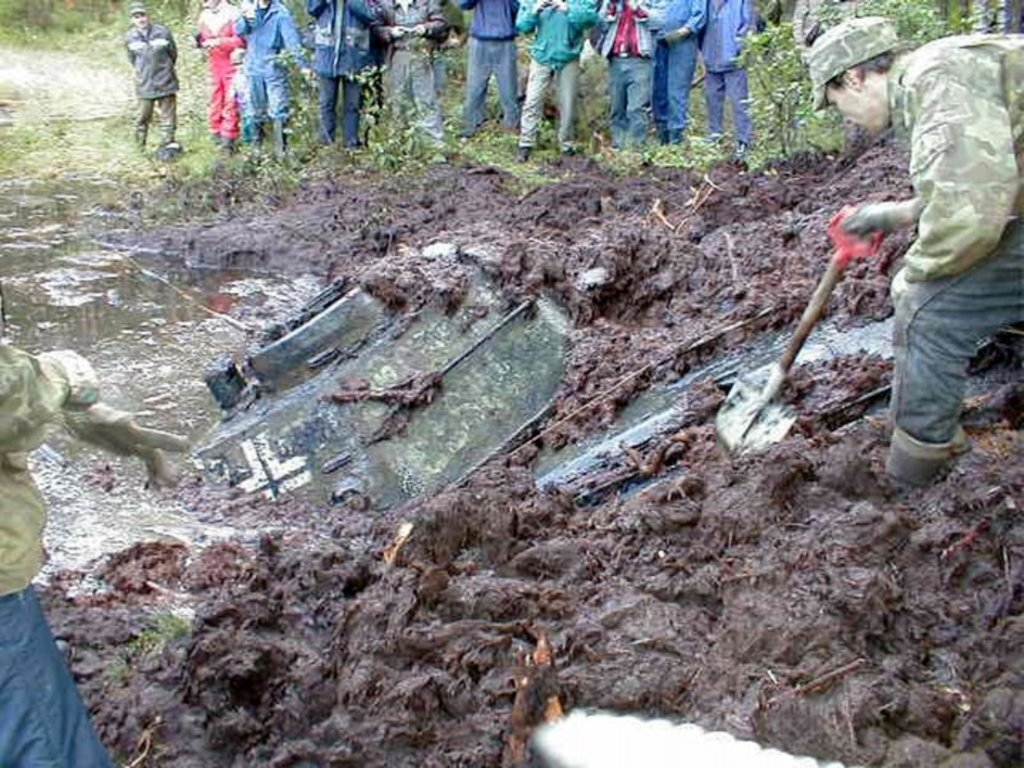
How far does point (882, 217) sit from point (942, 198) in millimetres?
673

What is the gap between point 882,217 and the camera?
4.72 m

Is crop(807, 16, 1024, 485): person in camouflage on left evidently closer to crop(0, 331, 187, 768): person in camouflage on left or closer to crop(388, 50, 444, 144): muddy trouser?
crop(0, 331, 187, 768): person in camouflage on left

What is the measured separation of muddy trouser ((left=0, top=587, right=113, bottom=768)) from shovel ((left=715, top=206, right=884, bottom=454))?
313 cm

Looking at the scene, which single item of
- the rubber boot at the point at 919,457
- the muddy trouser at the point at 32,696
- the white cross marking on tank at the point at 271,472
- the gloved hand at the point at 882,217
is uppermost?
the gloved hand at the point at 882,217

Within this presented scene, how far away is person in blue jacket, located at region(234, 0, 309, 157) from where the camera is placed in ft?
43.4

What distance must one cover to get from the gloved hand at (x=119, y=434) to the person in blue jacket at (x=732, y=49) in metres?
8.75

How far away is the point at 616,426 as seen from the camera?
6.61 metres

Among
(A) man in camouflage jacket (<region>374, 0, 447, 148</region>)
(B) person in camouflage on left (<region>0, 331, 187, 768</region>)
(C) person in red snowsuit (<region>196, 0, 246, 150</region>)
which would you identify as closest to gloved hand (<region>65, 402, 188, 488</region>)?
(B) person in camouflage on left (<region>0, 331, 187, 768</region>)

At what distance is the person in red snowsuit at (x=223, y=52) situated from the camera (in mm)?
14234

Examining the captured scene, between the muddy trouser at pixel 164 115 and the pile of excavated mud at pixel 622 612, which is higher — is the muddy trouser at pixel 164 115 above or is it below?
below

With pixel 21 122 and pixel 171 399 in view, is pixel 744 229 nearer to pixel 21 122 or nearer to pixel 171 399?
pixel 171 399

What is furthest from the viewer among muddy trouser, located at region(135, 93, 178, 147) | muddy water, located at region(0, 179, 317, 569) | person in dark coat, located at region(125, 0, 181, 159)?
muddy trouser, located at region(135, 93, 178, 147)

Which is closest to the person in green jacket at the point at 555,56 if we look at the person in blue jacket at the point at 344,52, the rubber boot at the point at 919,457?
the person in blue jacket at the point at 344,52

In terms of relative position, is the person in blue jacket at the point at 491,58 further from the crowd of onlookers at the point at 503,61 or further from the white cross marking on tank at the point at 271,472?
the white cross marking on tank at the point at 271,472
